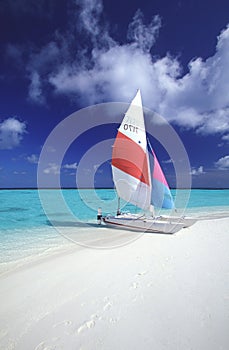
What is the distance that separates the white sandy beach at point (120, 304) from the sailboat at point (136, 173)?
5659 mm

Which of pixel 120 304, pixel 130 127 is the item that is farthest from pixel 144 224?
pixel 120 304

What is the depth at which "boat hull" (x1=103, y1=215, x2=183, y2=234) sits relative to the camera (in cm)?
925

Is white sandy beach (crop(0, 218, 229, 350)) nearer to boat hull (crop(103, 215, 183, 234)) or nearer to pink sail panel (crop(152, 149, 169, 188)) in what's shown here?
boat hull (crop(103, 215, 183, 234))

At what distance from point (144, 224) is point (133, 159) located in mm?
3842

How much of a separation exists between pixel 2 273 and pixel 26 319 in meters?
2.80

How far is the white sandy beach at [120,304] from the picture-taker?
7.89 feet

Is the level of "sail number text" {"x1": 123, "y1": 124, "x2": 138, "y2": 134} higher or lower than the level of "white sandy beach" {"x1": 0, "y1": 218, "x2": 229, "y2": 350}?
higher

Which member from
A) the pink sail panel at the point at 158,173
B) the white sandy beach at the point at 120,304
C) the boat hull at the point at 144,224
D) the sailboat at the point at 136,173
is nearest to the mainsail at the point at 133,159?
the sailboat at the point at 136,173

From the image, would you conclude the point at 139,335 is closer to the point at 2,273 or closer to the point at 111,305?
the point at 111,305

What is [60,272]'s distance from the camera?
4.77 m

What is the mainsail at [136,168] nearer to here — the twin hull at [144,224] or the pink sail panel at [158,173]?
the pink sail panel at [158,173]

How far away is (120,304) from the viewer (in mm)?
3162

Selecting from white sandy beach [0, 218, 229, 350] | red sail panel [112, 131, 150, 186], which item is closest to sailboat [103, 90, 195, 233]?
red sail panel [112, 131, 150, 186]

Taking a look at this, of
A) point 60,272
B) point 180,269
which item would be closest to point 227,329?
point 180,269
